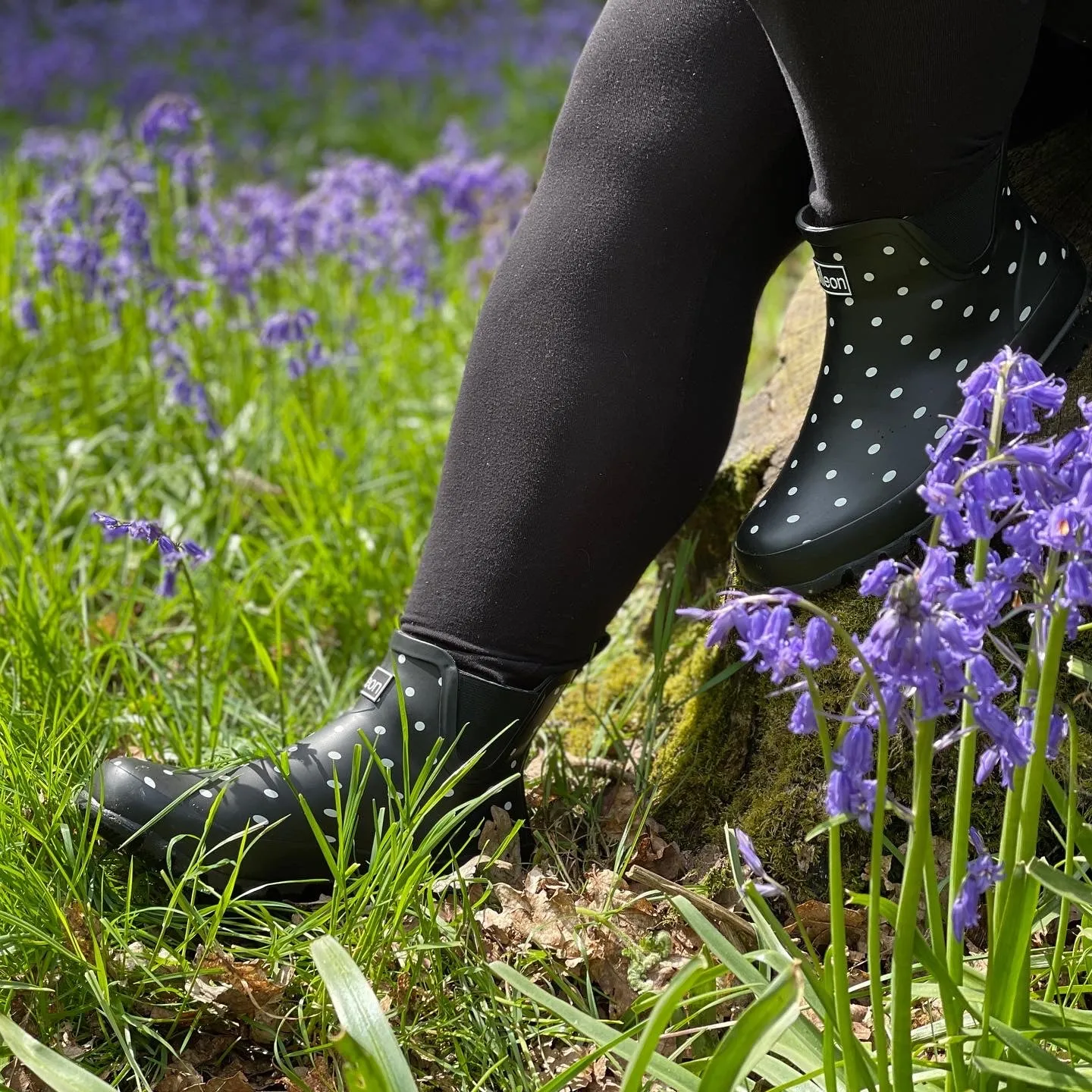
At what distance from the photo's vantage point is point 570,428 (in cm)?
140

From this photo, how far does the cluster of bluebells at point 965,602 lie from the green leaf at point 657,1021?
14 centimetres

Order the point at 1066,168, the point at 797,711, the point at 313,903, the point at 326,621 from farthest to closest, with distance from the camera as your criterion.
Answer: the point at 326,621 < the point at 1066,168 < the point at 313,903 < the point at 797,711

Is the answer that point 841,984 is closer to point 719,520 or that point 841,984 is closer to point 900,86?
point 900,86

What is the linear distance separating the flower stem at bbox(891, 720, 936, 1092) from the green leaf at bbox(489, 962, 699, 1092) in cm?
18

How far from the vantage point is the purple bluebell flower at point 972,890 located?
0.90 m

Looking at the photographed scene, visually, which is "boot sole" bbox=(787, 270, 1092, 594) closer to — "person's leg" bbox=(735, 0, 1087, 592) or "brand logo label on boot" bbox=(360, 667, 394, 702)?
"person's leg" bbox=(735, 0, 1087, 592)

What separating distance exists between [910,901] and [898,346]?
26.9 inches

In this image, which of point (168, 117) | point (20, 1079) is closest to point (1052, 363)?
point (20, 1079)

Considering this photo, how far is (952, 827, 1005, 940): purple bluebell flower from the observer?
2.95ft

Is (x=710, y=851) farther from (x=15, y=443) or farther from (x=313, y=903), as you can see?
(x=15, y=443)

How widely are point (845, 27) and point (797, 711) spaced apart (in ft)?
2.16

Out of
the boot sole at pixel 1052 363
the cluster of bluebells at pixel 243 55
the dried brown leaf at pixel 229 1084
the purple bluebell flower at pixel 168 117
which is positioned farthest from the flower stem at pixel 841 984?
the cluster of bluebells at pixel 243 55

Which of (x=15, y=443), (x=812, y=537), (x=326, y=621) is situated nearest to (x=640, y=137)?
(x=812, y=537)

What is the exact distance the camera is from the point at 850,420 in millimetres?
1386
